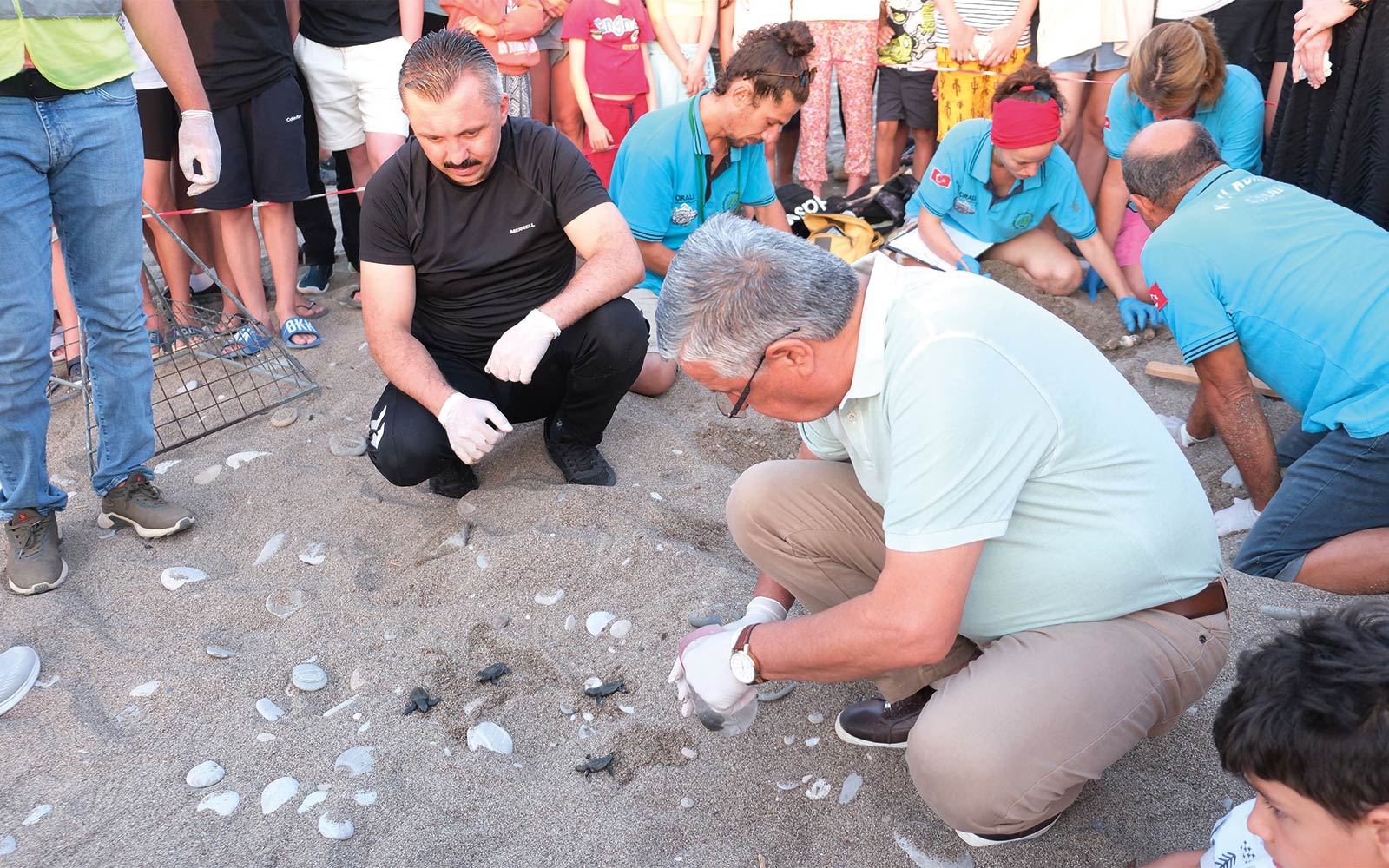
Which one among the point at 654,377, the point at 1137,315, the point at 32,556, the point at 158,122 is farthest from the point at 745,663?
the point at 158,122

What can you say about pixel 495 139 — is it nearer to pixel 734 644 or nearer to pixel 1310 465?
pixel 734 644

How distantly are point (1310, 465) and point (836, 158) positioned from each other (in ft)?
12.9

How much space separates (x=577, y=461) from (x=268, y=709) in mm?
1027

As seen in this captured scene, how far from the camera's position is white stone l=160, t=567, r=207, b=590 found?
230cm

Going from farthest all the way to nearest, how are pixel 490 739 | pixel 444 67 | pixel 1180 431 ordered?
pixel 1180 431 → pixel 444 67 → pixel 490 739

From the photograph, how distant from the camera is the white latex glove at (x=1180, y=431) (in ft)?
9.23

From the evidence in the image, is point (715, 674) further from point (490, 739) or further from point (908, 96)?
point (908, 96)

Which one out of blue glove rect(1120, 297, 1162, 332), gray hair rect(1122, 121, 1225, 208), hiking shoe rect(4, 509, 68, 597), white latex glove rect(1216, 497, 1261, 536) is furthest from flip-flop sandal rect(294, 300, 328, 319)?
white latex glove rect(1216, 497, 1261, 536)

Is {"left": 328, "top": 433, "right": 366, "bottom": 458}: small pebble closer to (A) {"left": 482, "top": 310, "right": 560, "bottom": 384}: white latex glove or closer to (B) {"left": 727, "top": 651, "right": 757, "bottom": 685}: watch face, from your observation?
(A) {"left": 482, "top": 310, "right": 560, "bottom": 384}: white latex glove

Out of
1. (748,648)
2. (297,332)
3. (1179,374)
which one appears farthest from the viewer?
(297,332)

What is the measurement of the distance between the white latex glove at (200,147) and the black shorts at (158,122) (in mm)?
921

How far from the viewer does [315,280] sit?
13.7 ft

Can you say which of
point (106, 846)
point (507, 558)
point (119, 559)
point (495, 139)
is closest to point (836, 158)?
point (495, 139)

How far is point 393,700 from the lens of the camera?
196 cm
